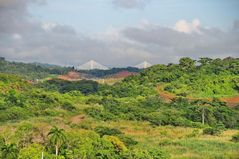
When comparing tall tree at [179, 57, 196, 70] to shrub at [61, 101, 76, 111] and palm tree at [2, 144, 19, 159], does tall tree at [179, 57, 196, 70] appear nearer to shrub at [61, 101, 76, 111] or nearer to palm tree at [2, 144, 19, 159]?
shrub at [61, 101, 76, 111]

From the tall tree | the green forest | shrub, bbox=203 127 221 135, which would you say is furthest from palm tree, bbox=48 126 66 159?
the tall tree

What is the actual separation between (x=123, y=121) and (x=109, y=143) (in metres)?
21.9

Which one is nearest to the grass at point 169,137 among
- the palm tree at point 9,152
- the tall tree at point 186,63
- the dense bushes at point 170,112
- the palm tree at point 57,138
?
the dense bushes at point 170,112

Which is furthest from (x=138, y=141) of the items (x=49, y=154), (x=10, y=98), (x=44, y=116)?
(x=10, y=98)

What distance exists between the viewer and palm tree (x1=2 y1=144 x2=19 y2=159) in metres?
36.8

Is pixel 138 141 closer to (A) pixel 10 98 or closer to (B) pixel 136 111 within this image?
(B) pixel 136 111

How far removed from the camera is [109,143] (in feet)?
131

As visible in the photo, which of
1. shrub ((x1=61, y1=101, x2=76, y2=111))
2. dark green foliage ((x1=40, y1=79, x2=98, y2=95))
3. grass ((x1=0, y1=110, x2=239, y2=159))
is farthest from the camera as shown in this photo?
dark green foliage ((x1=40, y1=79, x2=98, y2=95))

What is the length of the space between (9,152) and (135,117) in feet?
93.7

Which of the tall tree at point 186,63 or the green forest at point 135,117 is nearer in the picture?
the green forest at point 135,117

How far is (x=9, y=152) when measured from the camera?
3700 centimetres

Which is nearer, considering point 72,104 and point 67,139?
point 67,139

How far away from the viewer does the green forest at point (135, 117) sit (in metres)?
39.0

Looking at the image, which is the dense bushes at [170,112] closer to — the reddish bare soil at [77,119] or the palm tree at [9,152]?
the reddish bare soil at [77,119]
